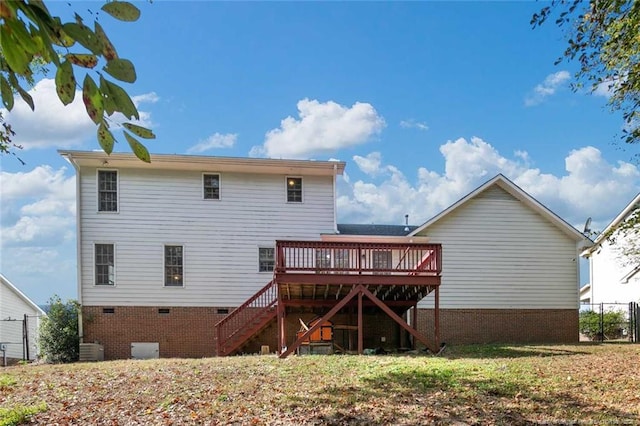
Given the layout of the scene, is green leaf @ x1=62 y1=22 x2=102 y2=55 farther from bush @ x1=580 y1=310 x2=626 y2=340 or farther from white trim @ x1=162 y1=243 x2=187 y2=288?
bush @ x1=580 y1=310 x2=626 y2=340

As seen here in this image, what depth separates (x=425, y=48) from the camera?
15.3 m

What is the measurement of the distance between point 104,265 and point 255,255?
519 cm

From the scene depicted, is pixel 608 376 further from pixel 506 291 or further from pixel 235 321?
pixel 235 321

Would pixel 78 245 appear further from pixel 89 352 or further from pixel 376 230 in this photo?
Result: pixel 376 230

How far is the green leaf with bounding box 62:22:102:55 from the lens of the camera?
1.49 meters

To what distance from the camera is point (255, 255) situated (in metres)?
16.4

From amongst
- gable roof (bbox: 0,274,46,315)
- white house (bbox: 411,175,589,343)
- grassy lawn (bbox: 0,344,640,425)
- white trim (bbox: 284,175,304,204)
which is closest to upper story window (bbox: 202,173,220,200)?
white trim (bbox: 284,175,304,204)

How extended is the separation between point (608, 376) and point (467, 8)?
836 centimetres

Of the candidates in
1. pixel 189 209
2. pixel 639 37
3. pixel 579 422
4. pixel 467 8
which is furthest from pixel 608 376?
pixel 189 209

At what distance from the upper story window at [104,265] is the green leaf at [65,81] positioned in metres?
15.8

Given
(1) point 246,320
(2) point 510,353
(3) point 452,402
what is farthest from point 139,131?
(1) point 246,320

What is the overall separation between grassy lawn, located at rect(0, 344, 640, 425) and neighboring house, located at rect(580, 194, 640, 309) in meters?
15.6

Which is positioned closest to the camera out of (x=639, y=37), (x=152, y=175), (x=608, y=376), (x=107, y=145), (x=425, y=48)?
(x=107, y=145)

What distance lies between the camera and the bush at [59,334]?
50.0 feet
